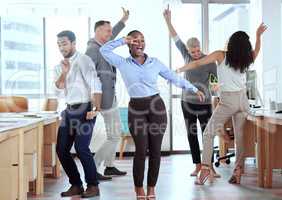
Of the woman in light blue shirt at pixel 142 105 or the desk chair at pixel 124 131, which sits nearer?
the woman in light blue shirt at pixel 142 105

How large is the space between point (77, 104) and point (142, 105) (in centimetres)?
63

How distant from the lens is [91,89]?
362cm

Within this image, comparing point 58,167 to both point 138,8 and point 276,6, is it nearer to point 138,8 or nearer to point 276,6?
point 138,8

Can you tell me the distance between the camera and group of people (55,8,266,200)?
3320 mm

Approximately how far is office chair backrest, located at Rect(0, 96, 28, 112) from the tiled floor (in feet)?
3.59

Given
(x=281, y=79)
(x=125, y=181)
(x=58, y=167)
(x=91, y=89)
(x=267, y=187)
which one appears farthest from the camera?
(x=281, y=79)

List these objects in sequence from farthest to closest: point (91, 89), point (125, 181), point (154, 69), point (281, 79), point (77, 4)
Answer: point (77, 4) → point (281, 79) → point (125, 181) → point (91, 89) → point (154, 69)

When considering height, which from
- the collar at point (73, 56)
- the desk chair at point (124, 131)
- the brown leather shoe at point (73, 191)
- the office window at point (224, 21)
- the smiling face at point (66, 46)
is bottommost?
the brown leather shoe at point (73, 191)

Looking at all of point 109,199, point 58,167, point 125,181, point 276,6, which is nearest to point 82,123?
point 109,199

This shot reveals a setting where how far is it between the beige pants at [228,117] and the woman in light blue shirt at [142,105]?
99 cm

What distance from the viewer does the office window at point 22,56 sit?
6656mm

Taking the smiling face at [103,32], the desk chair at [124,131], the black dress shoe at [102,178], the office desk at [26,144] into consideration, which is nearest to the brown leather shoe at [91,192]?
the office desk at [26,144]

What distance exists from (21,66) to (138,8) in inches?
78.9

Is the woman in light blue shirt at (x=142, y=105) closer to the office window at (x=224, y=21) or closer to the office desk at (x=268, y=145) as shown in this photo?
the office desk at (x=268, y=145)
